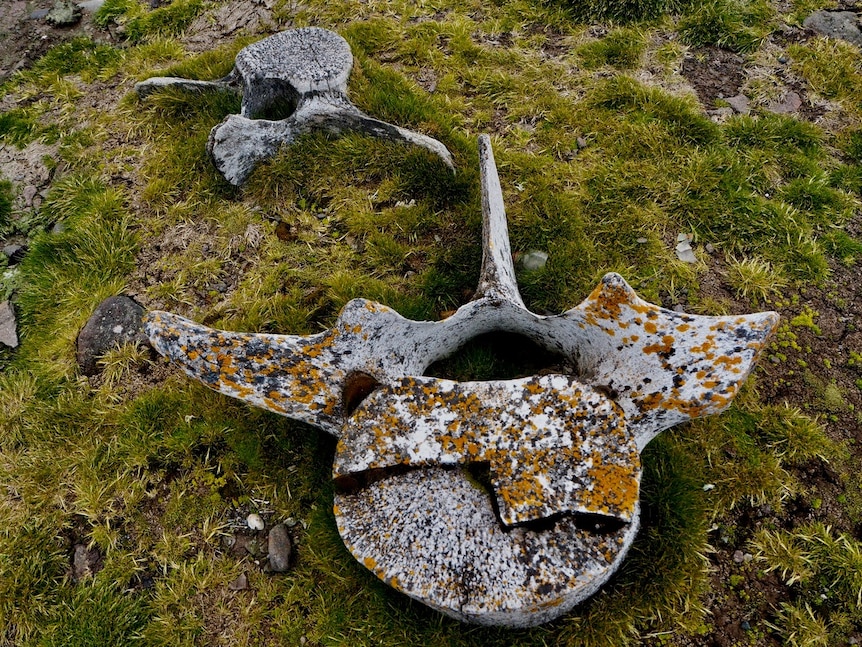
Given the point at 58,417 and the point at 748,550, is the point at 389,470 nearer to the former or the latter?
the point at 748,550

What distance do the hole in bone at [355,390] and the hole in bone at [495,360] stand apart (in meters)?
0.62

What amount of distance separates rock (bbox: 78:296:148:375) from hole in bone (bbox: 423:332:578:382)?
2582 millimetres

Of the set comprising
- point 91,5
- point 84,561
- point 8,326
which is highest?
point 91,5

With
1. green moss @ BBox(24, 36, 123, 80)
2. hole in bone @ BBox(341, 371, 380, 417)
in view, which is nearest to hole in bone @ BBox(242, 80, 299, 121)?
green moss @ BBox(24, 36, 123, 80)

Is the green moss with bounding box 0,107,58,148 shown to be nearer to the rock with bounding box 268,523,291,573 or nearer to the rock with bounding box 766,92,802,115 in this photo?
the rock with bounding box 268,523,291,573

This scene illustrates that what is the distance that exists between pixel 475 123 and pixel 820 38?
4.04m

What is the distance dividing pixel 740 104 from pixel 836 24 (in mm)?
1891

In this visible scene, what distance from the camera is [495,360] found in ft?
14.5

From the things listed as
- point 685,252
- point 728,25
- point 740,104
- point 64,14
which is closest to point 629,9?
point 728,25

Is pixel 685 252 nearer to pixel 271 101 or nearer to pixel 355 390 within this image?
pixel 355 390

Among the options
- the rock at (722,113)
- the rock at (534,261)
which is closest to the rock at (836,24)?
the rock at (722,113)

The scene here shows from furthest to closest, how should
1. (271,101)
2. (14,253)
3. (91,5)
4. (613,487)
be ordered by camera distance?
(91,5) < (271,101) < (14,253) < (613,487)

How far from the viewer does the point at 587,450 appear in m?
3.30

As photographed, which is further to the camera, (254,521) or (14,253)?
(14,253)
